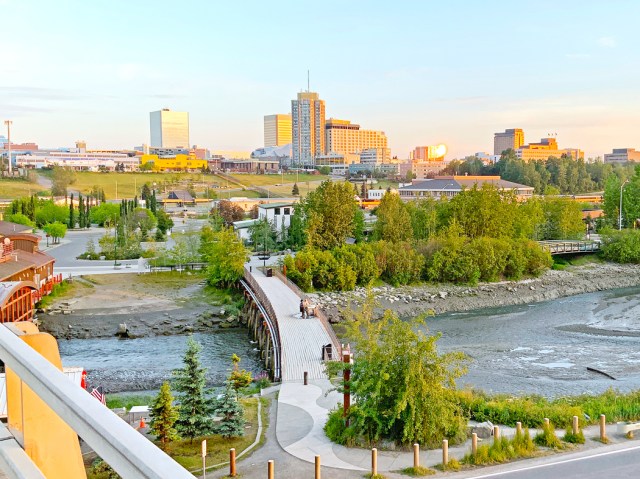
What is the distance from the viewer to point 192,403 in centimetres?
1479

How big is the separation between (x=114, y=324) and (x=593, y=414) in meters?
22.0

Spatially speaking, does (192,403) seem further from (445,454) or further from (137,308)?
(137,308)

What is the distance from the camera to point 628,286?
1775 inches

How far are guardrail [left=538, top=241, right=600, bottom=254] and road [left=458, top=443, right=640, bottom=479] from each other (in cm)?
3780

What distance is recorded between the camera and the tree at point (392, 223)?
47.0 metres

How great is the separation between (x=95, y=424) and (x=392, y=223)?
45.8 meters

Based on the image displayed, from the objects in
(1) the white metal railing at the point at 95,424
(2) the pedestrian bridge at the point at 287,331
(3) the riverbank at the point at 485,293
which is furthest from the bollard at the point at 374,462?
(3) the riverbank at the point at 485,293

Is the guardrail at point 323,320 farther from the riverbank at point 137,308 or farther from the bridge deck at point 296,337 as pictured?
the riverbank at point 137,308

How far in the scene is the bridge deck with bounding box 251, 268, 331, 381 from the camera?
20.4 metres

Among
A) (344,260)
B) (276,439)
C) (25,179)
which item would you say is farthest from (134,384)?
(25,179)

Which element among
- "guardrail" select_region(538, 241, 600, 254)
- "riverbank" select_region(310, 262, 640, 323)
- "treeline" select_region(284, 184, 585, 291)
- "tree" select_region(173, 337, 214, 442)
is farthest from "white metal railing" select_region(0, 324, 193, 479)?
"guardrail" select_region(538, 241, 600, 254)

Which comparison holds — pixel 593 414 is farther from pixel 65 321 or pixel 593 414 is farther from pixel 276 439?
pixel 65 321

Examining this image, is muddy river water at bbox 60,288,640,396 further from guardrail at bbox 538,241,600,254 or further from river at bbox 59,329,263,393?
guardrail at bbox 538,241,600,254

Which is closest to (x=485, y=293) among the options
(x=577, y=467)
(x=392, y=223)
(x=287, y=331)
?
(x=392, y=223)
